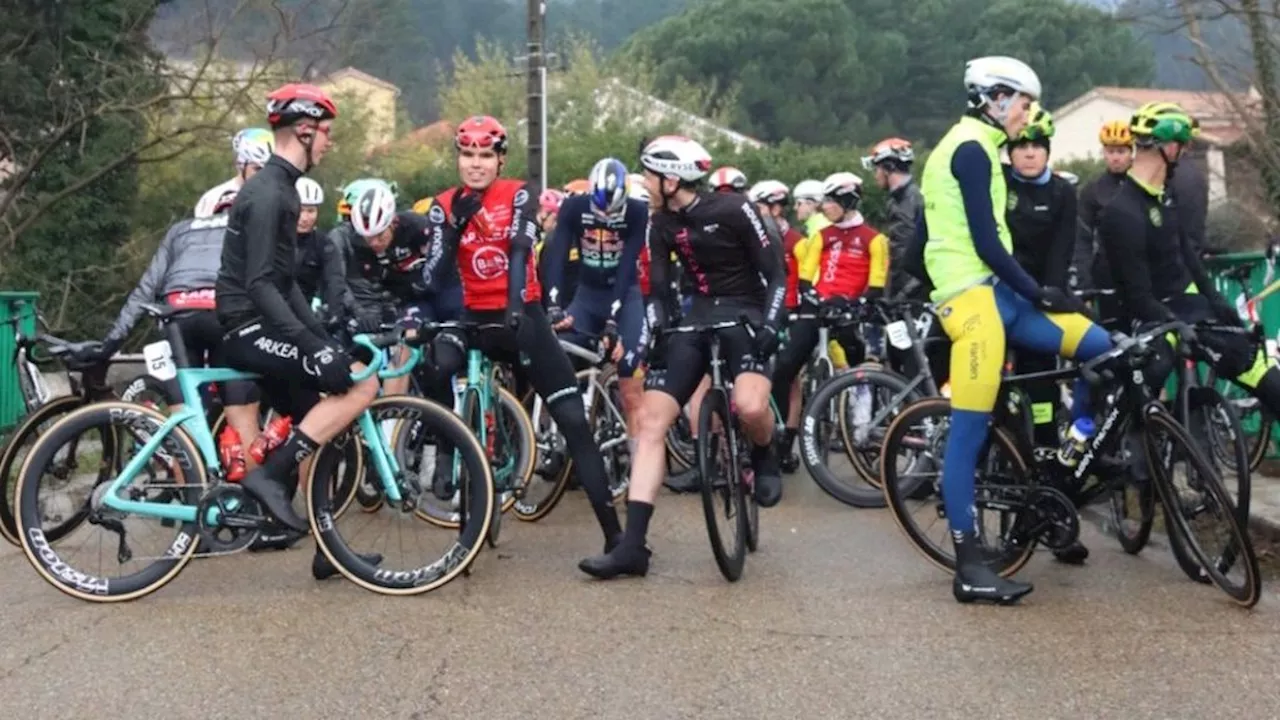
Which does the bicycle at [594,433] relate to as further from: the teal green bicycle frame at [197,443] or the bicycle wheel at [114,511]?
the bicycle wheel at [114,511]

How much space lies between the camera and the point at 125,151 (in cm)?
2609

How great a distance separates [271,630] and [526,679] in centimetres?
130

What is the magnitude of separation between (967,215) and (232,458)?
3.21m

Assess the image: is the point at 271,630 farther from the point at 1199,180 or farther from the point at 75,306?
the point at 75,306

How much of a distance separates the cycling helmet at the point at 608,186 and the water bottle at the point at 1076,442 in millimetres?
3143

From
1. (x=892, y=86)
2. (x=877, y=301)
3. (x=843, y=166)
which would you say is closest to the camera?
(x=877, y=301)

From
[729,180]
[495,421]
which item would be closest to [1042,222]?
[495,421]

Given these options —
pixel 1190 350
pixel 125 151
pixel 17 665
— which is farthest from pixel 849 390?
pixel 125 151

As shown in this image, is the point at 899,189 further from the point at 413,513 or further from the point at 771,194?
the point at 413,513

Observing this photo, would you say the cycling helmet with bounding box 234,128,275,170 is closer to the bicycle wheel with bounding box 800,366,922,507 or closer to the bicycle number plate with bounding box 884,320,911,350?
the bicycle wheel with bounding box 800,366,922,507

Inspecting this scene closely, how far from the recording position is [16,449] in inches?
318

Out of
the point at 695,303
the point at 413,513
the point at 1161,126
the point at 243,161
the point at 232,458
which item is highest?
the point at 1161,126

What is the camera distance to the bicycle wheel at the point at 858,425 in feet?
32.7

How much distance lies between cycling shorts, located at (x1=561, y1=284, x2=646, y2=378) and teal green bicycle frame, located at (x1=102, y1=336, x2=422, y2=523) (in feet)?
8.64
